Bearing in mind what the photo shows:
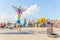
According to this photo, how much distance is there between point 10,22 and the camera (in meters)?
11.1

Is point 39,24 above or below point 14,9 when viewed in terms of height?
below

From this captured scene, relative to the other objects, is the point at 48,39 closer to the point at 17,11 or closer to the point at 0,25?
the point at 17,11

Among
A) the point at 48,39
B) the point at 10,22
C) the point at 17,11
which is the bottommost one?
the point at 48,39

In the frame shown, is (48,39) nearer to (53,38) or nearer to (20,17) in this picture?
(53,38)

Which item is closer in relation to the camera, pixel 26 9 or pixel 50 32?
pixel 50 32

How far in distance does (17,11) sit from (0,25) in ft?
10.9

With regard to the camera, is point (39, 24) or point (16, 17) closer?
point (16, 17)

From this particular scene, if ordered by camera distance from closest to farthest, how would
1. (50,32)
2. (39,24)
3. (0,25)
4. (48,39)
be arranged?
(48,39) < (50,32) < (0,25) < (39,24)

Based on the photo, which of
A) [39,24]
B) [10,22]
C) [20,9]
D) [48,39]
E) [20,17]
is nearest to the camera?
[48,39]

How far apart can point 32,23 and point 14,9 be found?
368cm

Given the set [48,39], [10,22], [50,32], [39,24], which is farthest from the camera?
[39,24]

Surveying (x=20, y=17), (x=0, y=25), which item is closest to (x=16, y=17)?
(x=20, y=17)

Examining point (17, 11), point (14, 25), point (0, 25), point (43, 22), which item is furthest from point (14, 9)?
point (43, 22)

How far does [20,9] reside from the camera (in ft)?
31.4
